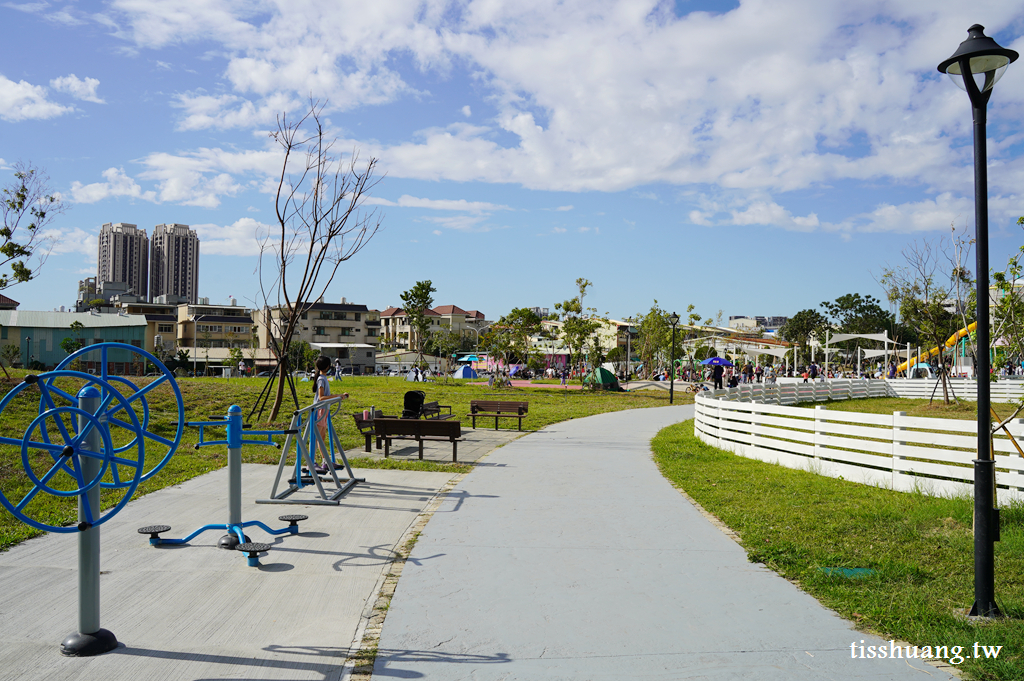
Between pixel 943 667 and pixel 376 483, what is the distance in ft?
23.0

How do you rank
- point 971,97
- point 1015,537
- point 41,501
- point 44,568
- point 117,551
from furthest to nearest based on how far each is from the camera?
point 41,501, point 1015,537, point 117,551, point 44,568, point 971,97

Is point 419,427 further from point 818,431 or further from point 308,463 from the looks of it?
point 818,431

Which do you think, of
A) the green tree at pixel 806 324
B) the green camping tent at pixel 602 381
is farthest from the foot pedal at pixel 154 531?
the green tree at pixel 806 324

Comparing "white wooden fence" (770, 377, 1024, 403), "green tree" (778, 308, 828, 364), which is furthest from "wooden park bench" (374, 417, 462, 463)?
"green tree" (778, 308, 828, 364)

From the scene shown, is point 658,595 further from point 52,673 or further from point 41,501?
point 41,501

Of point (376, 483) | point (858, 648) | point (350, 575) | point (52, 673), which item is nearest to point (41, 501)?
point (376, 483)

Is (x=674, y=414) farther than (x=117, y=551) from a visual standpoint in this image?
Yes

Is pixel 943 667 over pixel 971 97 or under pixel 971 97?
under

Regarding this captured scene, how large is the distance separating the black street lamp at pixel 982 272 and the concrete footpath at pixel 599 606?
3.63ft

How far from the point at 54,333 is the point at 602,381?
160 ft

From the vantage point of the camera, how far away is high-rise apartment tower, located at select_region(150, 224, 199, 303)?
188 metres

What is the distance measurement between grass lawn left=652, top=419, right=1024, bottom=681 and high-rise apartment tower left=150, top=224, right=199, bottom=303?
19822cm

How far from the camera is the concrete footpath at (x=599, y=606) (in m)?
3.96

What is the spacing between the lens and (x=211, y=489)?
349 inches
